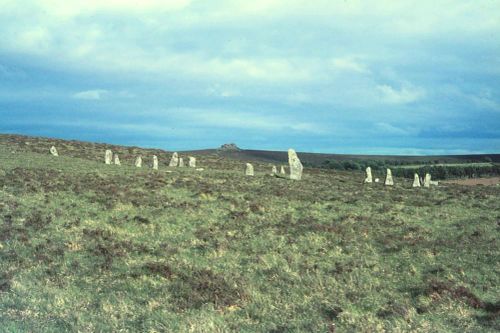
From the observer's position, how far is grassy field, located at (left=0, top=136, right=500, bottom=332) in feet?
37.6

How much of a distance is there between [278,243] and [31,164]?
33740 mm

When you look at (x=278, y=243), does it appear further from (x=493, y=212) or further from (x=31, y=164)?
(x=31, y=164)

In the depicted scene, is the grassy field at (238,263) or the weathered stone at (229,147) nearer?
the grassy field at (238,263)

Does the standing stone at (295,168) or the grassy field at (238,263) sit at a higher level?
the standing stone at (295,168)

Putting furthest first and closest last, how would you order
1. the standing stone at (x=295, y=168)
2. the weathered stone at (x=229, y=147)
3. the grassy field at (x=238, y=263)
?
the weathered stone at (x=229, y=147), the standing stone at (x=295, y=168), the grassy field at (x=238, y=263)

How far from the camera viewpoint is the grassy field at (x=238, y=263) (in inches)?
451

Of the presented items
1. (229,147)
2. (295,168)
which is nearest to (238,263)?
(295,168)

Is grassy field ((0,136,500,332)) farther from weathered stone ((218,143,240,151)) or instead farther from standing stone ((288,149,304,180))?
weathered stone ((218,143,240,151))

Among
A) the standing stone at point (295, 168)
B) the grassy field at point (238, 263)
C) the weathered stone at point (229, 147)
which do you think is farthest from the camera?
the weathered stone at point (229, 147)

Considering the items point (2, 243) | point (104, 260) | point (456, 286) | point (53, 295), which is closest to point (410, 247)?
point (456, 286)

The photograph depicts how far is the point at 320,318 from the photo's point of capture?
11547 millimetres

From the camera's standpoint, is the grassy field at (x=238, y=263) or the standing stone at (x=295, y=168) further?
the standing stone at (x=295, y=168)

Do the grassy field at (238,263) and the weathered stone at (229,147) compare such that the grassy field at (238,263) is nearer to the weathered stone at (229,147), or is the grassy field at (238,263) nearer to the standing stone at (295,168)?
the standing stone at (295,168)

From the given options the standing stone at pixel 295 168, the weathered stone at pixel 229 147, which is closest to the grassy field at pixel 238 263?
the standing stone at pixel 295 168
